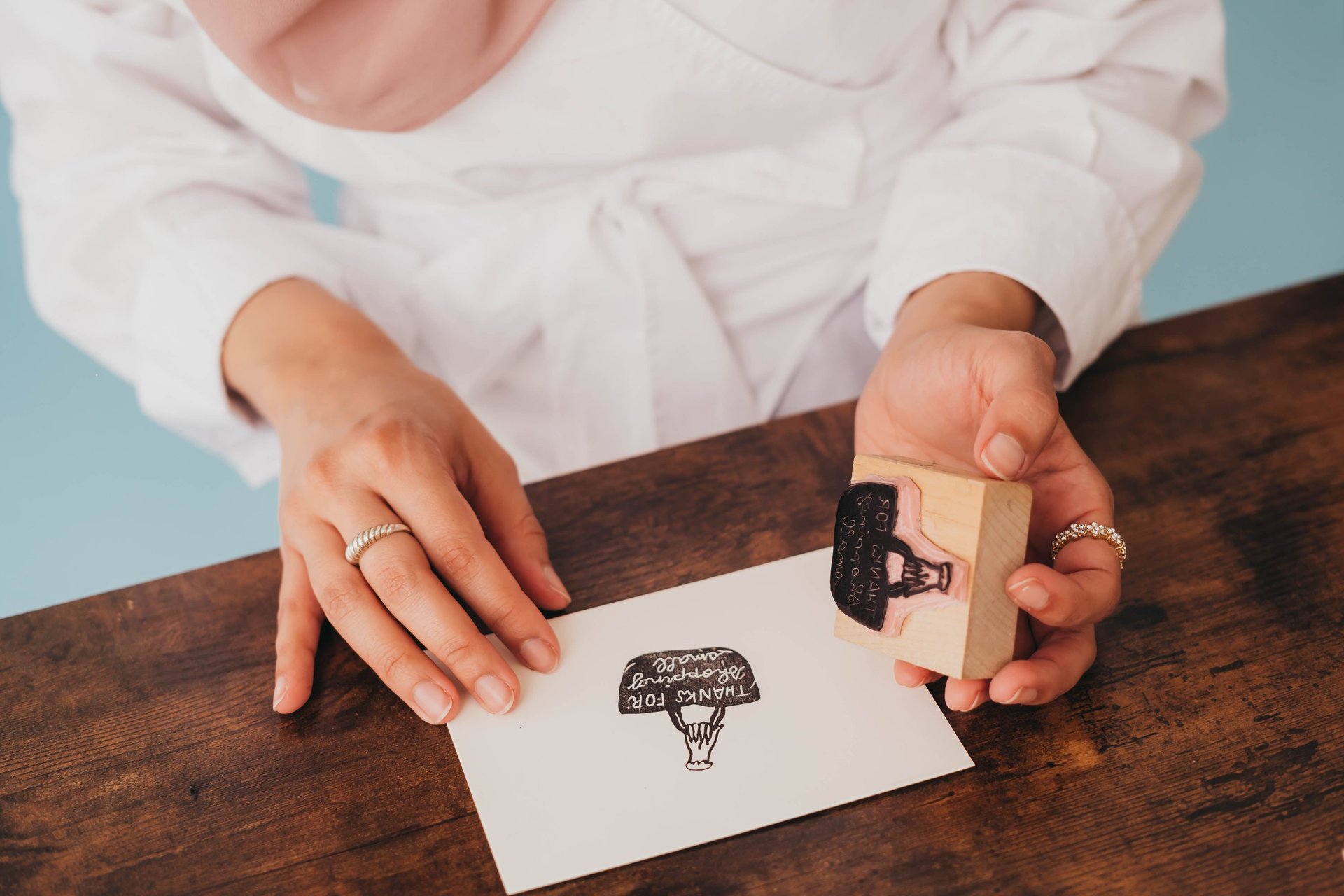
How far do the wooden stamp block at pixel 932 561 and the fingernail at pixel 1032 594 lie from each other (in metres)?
0.02

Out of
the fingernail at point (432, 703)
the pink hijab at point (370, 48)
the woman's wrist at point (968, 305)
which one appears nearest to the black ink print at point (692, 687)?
the fingernail at point (432, 703)

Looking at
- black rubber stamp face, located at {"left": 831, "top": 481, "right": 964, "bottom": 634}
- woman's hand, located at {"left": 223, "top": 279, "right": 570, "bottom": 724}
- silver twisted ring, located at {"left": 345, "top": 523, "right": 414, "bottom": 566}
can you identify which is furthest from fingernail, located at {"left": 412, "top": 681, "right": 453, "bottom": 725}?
black rubber stamp face, located at {"left": 831, "top": 481, "right": 964, "bottom": 634}

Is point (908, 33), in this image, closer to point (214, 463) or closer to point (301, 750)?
point (301, 750)

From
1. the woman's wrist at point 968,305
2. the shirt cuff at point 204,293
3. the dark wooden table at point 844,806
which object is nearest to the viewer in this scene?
the dark wooden table at point 844,806

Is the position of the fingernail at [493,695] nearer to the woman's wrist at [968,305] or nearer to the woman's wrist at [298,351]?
the woman's wrist at [298,351]

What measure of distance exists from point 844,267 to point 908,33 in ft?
0.75

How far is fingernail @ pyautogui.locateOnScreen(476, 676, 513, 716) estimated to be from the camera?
0.59 meters

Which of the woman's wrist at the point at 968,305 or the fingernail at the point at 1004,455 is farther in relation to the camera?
the woman's wrist at the point at 968,305

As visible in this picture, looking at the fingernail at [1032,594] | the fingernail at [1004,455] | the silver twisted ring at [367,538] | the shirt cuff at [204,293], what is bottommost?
the shirt cuff at [204,293]

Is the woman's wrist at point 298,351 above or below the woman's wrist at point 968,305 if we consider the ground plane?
below

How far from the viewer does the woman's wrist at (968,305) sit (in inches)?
28.5

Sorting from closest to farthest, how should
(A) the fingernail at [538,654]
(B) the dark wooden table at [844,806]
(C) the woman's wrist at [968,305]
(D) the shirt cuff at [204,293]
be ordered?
1. (B) the dark wooden table at [844,806]
2. (A) the fingernail at [538,654]
3. (C) the woman's wrist at [968,305]
4. (D) the shirt cuff at [204,293]

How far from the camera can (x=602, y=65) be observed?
0.79m

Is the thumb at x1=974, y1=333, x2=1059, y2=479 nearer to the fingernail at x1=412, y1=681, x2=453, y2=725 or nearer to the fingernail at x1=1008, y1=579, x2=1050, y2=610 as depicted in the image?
the fingernail at x1=1008, y1=579, x2=1050, y2=610
